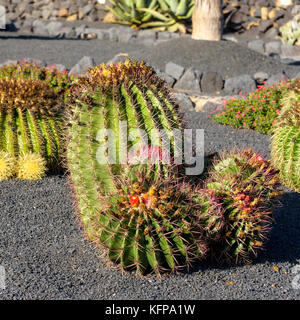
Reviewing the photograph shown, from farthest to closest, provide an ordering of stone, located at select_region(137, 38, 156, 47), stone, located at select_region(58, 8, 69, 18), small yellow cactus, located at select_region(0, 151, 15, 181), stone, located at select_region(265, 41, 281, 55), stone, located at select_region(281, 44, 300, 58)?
stone, located at select_region(58, 8, 69, 18) < stone, located at select_region(137, 38, 156, 47) < stone, located at select_region(265, 41, 281, 55) < stone, located at select_region(281, 44, 300, 58) < small yellow cactus, located at select_region(0, 151, 15, 181)

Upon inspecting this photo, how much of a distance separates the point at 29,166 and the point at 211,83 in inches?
234

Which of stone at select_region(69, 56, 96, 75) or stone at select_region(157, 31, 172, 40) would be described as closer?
stone at select_region(69, 56, 96, 75)

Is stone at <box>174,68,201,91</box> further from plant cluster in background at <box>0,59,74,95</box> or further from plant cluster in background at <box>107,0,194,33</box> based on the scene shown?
plant cluster in background at <box>107,0,194,33</box>

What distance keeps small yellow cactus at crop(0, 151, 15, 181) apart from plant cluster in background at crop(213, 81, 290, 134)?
3.73 metres

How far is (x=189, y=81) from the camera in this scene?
10.0m

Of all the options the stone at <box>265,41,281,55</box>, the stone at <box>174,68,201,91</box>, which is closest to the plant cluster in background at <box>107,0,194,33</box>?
the stone at <box>265,41,281,55</box>

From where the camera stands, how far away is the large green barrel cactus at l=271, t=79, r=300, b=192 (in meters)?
4.84

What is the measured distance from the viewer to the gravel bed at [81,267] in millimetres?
3234

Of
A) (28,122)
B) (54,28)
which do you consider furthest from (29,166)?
(54,28)

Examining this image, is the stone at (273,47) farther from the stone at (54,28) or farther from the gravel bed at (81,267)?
the gravel bed at (81,267)

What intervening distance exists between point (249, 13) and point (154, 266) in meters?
16.2

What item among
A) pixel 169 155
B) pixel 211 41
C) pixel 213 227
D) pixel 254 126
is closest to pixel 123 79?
pixel 169 155

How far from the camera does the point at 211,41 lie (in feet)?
39.6

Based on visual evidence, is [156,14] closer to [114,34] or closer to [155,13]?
[155,13]
